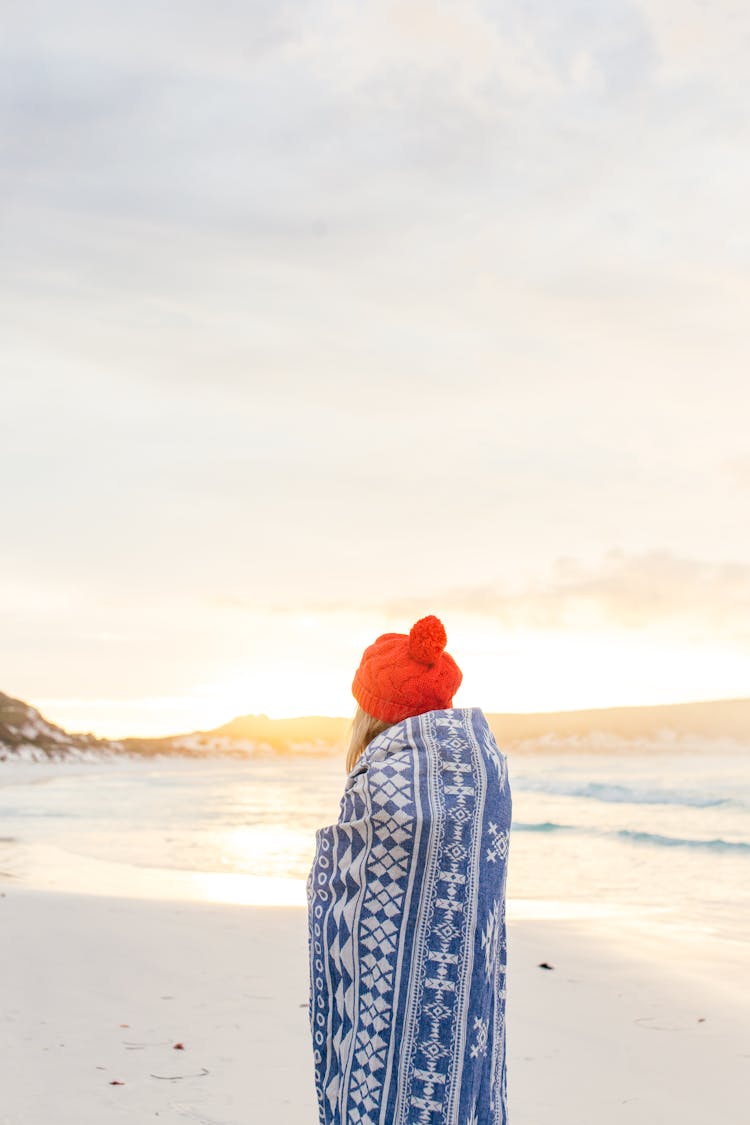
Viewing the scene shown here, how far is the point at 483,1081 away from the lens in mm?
2189

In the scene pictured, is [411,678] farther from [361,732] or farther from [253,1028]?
[253,1028]

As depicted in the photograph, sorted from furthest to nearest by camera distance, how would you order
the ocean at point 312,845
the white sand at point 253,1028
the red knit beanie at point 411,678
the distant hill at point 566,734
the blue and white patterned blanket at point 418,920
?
the distant hill at point 566,734 < the ocean at point 312,845 < the white sand at point 253,1028 < the red knit beanie at point 411,678 < the blue and white patterned blanket at point 418,920

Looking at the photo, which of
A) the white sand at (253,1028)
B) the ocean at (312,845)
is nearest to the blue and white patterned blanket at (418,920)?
the white sand at (253,1028)

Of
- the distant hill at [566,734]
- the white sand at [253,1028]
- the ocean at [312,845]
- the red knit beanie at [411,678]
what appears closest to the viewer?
the red knit beanie at [411,678]

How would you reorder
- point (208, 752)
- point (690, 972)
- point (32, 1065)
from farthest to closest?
point (208, 752) → point (690, 972) → point (32, 1065)

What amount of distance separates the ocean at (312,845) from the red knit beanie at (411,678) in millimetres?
6664

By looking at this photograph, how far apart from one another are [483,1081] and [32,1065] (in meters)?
2.65

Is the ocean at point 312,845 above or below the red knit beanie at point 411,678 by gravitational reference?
below

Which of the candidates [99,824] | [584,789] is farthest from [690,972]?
[584,789]

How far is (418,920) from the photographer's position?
2119 mm

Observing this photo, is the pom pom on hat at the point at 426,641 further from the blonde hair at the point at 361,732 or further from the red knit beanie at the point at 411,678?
the blonde hair at the point at 361,732

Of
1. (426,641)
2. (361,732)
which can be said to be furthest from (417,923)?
(426,641)

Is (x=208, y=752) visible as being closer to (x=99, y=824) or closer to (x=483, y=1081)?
(x=99, y=824)

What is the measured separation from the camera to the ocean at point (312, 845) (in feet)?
32.4
